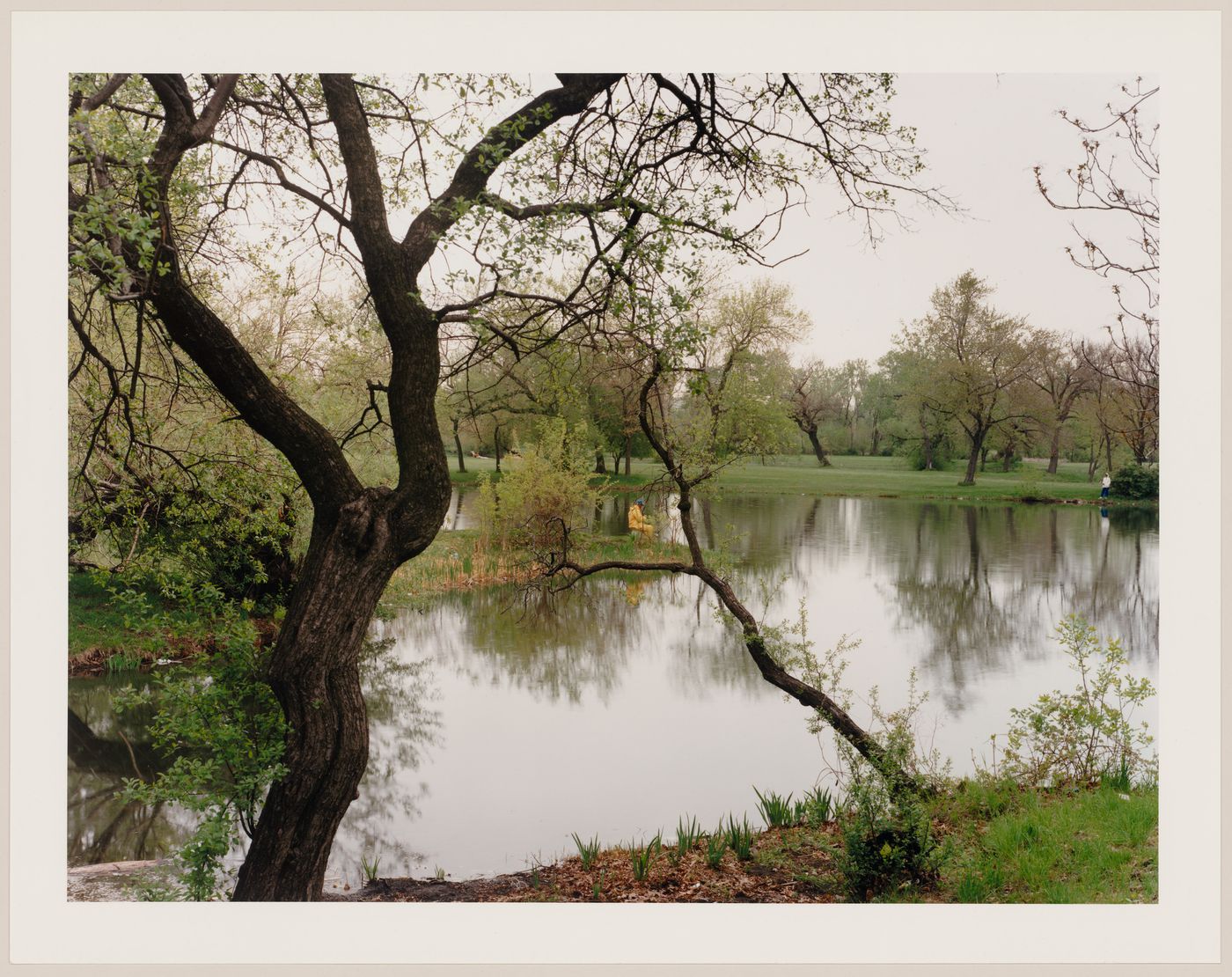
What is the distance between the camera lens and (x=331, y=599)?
11.1 ft

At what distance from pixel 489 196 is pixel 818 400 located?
123 inches

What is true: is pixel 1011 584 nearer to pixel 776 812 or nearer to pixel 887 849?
pixel 776 812

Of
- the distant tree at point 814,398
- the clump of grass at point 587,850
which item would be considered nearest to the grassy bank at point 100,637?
the clump of grass at point 587,850

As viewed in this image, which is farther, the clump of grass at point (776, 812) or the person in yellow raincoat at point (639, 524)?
the person in yellow raincoat at point (639, 524)

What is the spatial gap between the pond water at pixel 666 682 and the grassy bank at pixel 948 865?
38 cm

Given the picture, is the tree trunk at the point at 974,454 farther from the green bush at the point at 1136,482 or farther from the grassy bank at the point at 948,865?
the grassy bank at the point at 948,865

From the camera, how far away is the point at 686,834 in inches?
172

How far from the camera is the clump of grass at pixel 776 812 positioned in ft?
14.9

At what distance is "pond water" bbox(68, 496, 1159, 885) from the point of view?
183 inches

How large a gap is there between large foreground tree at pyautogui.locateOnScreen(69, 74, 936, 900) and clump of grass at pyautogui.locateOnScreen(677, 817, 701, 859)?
1692 millimetres

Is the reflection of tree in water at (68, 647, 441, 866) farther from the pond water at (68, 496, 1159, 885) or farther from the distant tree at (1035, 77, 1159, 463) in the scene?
the distant tree at (1035, 77, 1159, 463)

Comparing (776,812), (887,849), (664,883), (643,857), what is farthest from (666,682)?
(887,849)
